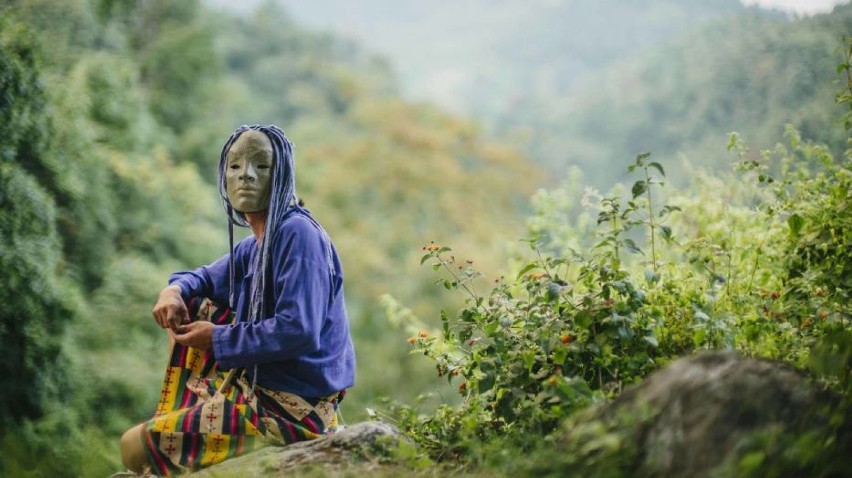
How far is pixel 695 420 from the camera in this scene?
1.95m

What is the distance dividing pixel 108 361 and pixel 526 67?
18.5 metres

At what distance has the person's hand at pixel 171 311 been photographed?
120 inches

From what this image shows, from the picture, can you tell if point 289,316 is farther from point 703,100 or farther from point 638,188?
point 703,100

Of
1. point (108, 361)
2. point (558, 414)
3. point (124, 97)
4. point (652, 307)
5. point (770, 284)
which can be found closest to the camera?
point (558, 414)

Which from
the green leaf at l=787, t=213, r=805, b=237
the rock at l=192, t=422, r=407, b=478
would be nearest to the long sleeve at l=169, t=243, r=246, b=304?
the rock at l=192, t=422, r=407, b=478

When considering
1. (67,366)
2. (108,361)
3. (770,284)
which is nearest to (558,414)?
(770,284)

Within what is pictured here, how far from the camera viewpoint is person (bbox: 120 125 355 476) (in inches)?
110

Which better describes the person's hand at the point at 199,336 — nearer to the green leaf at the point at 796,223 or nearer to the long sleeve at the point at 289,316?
the long sleeve at the point at 289,316

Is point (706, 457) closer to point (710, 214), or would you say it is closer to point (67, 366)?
point (710, 214)

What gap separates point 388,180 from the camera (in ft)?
47.9

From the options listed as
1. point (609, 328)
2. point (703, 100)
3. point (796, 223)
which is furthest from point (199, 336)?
point (703, 100)

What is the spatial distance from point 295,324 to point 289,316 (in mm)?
37

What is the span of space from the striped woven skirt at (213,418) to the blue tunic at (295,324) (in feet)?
0.27

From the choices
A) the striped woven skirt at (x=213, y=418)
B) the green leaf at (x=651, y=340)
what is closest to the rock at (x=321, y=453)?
the striped woven skirt at (x=213, y=418)
